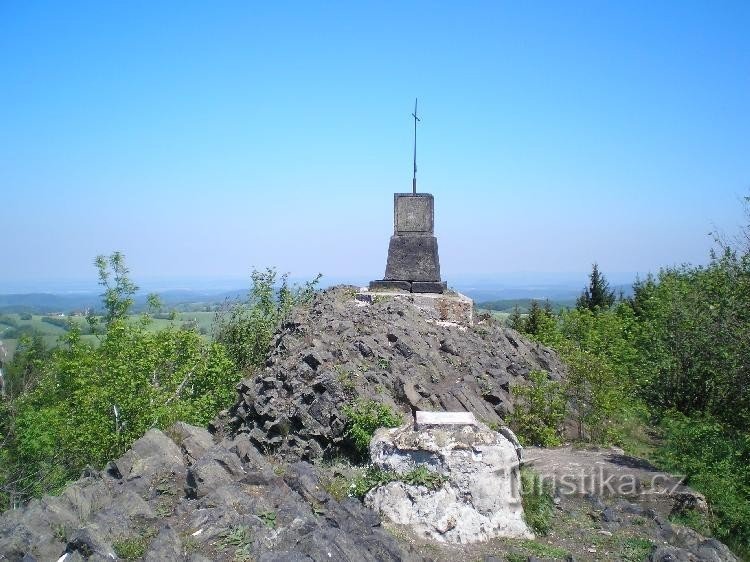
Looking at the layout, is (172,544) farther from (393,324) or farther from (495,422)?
(393,324)

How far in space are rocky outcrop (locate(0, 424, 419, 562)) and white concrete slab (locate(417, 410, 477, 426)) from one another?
1.22 metres

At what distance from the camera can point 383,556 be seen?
5.60 m

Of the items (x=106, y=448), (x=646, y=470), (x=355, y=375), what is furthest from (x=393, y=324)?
(x=106, y=448)

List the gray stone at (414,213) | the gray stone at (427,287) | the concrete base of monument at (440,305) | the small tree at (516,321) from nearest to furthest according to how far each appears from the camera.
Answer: the concrete base of monument at (440,305) < the gray stone at (427,287) < the gray stone at (414,213) < the small tree at (516,321)

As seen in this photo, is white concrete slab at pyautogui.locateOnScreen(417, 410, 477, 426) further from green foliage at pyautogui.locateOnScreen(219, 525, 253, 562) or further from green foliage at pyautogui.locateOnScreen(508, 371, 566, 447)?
green foliage at pyautogui.locateOnScreen(508, 371, 566, 447)

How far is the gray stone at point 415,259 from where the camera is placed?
15500 mm

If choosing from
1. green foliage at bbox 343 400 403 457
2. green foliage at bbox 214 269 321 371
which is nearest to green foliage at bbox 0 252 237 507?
green foliage at bbox 214 269 321 371

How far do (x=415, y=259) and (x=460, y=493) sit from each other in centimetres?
929

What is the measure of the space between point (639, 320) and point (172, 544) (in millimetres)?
23399

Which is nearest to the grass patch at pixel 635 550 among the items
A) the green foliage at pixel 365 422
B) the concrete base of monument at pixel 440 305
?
the green foliage at pixel 365 422

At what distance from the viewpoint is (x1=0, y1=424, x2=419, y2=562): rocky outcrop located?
17.4 feet

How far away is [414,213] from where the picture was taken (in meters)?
15.7

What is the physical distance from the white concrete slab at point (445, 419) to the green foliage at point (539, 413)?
3.59 meters

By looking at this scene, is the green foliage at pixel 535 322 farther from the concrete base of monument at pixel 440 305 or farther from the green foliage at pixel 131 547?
the green foliage at pixel 131 547
